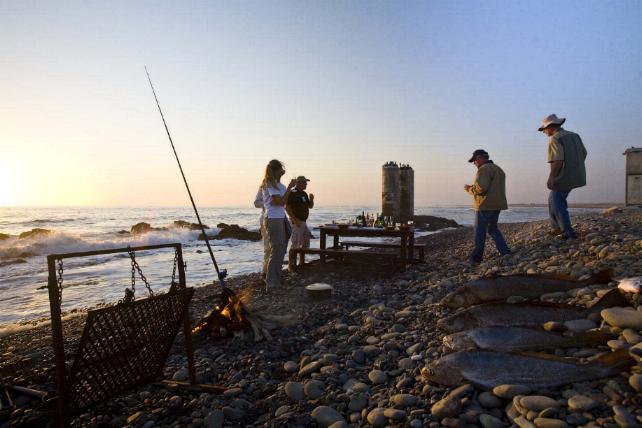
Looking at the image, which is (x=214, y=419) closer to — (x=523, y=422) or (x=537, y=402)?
(x=523, y=422)

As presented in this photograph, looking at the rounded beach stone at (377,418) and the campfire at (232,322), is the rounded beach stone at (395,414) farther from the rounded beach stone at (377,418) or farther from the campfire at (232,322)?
the campfire at (232,322)

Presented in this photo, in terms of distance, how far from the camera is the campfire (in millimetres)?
5027

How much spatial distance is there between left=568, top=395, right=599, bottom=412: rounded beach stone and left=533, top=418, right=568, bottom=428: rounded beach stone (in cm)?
20

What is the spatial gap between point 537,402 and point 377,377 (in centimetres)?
134

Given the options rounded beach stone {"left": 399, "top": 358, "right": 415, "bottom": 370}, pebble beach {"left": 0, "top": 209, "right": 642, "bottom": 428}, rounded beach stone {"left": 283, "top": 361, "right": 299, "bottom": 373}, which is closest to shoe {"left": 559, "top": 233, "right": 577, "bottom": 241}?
pebble beach {"left": 0, "top": 209, "right": 642, "bottom": 428}

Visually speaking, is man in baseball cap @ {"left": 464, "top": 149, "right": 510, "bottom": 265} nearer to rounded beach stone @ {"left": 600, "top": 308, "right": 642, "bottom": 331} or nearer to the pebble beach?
the pebble beach

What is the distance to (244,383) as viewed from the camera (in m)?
3.79

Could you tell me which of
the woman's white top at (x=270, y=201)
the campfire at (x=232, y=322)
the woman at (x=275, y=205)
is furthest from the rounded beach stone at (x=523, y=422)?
the woman's white top at (x=270, y=201)

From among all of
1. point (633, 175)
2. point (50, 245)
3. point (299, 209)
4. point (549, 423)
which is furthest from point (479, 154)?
point (50, 245)

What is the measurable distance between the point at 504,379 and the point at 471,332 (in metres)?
0.87

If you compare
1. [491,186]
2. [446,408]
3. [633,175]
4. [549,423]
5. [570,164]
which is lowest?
[446,408]

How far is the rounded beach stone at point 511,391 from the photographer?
264 centimetres

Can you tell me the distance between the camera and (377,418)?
2.76 m

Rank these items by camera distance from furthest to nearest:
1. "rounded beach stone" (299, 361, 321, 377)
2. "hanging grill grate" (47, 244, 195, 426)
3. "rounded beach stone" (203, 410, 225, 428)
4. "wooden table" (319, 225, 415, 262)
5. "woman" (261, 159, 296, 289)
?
"wooden table" (319, 225, 415, 262) → "woman" (261, 159, 296, 289) → "rounded beach stone" (299, 361, 321, 377) → "rounded beach stone" (203, 410, 225, 428) → "hanging grill grate" (47, 244, 195, 426)
